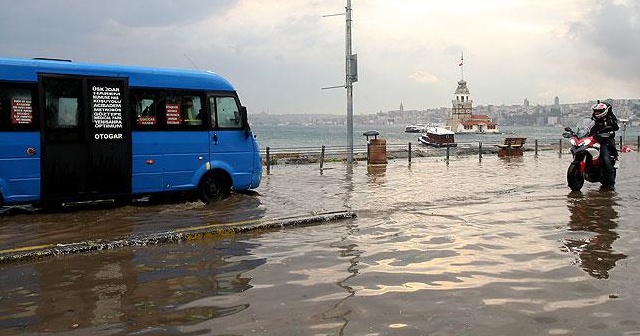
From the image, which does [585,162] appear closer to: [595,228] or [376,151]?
[595,228]

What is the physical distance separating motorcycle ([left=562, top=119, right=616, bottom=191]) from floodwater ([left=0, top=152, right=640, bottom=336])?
267cm

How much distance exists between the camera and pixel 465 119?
177875 mm

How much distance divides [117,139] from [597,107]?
1134cm

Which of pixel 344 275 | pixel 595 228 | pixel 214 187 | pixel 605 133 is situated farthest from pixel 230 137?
pixel 605 133

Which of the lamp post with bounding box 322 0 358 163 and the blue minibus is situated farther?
the lamp post with bounding box 322 0 358 163

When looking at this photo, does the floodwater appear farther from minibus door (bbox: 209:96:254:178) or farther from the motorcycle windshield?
the motorcycle windshield

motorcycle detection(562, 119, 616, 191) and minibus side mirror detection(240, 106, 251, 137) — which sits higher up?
minibus side mirror detection(240, 106, 251, 137)

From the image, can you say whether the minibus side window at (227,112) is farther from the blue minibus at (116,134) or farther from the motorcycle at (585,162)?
the motorcycle at (585,162)

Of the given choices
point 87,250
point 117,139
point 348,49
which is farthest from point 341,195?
point 348,49

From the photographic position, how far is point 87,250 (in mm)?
7418

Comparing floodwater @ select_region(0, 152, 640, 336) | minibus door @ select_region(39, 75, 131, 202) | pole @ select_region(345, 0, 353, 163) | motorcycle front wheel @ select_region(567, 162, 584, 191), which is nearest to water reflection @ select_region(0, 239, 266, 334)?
floodwater @ select_region(0, 152, 640, 336)

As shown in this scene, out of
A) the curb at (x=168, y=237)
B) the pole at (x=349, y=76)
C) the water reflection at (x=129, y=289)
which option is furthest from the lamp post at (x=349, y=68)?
the water reflection at (x=129, y=289)

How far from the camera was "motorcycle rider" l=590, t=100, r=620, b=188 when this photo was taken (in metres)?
14.3

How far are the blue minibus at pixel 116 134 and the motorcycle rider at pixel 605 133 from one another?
27.6ft
